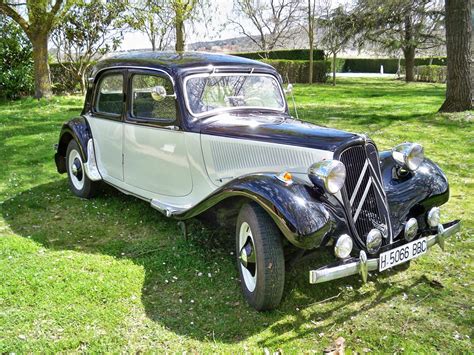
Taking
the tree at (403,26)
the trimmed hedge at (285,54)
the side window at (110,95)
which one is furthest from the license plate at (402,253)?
the trimmed hedge at (285,54)

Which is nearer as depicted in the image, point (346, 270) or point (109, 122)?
point (346, 270)

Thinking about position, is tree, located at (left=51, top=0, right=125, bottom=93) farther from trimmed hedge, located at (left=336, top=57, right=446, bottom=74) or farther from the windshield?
trimmed hedge, located at (left=336, top=57, right=446, bottom=74)

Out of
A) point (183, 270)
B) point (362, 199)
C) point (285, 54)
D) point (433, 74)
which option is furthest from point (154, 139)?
point (285, 54)

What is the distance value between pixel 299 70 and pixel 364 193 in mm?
23232

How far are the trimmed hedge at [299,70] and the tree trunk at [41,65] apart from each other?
13264 millimetres

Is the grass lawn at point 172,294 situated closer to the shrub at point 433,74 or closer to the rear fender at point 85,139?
the rear fender at point 85,139

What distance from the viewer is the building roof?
14.9ft

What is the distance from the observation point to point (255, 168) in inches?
151

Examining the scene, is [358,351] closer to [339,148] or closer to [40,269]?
[339,148]

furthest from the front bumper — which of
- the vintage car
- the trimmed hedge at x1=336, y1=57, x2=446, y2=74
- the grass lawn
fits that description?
the trimmed hedge at x1=336, y1=57, x2=446, y2=74

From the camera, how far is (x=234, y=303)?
11.6 feet

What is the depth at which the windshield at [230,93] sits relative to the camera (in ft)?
14.4

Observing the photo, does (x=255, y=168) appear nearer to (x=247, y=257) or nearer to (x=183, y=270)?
(x=247, y=257)

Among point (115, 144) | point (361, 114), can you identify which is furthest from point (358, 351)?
point (361, 114)
